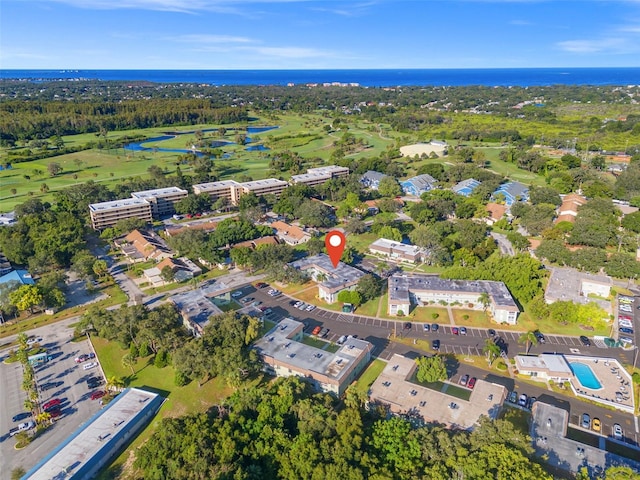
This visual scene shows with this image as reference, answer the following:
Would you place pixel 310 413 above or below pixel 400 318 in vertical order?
above

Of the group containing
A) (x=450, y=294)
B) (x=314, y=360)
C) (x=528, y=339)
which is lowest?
(x=528, y=339)

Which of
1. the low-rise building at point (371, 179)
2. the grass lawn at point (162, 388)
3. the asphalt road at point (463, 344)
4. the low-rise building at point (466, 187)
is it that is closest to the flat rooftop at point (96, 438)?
the grass lawn at point (162, 388)

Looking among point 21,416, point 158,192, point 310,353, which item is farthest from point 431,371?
point 158,192

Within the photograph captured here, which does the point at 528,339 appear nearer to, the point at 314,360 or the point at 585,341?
the point at 585,341

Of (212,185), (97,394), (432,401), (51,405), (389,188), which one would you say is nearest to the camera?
(432,401)

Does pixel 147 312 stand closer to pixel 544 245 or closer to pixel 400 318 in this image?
pixel 400 318

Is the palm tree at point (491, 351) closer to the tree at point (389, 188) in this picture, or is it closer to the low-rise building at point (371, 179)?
the tree at point (389, 188)

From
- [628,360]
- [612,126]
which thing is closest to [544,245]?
[628,360]
